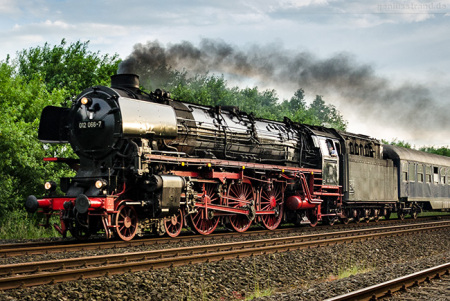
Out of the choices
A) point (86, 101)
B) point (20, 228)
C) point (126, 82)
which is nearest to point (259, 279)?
A: point (86, 101)

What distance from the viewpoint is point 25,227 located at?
14.4 metres

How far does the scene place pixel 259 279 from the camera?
26.7ft

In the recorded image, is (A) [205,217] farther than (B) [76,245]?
Yes

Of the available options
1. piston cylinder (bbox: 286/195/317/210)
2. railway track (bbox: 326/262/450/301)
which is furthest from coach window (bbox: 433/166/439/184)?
railway track (bbox: 326/262/450/301)

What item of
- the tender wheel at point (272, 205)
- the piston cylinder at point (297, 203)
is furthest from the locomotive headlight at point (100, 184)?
the piston cylinder at point (297, 203)

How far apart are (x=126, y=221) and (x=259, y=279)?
460cm

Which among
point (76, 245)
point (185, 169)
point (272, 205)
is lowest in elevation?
point (76, 245)

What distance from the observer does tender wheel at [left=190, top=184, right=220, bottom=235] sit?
13391 millimetres

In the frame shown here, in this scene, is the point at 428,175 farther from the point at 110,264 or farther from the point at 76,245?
the point at 110,264

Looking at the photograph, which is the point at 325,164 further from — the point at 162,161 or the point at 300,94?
the point at 300,94

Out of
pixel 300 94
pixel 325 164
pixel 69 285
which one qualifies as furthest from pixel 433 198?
pixel 300 94

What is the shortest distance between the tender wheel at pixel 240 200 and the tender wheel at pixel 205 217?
1.69 feet

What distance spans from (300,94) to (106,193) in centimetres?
10062

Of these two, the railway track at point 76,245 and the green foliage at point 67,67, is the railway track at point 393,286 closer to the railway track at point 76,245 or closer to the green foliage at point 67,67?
the railway track at point 76,245
